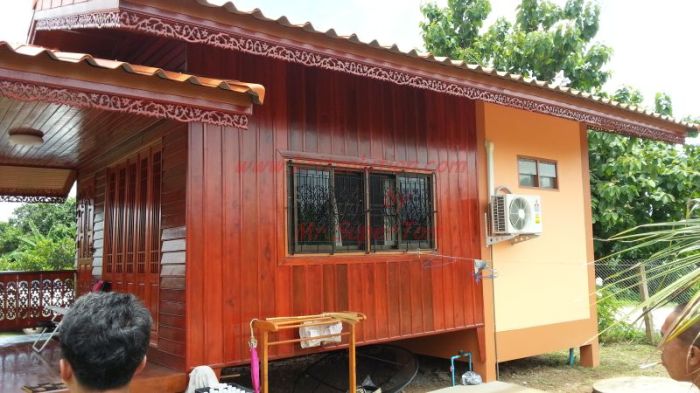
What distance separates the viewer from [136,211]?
5.89m

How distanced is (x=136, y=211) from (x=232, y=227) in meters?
1.62

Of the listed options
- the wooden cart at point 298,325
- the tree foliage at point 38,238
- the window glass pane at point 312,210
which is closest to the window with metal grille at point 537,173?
the window glass pane at point 312,210

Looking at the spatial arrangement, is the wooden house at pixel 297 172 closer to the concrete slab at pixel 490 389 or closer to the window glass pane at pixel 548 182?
the window glass pane at pixel 548 182

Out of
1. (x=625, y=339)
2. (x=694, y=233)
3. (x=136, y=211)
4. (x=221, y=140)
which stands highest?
(x=221, y=140)

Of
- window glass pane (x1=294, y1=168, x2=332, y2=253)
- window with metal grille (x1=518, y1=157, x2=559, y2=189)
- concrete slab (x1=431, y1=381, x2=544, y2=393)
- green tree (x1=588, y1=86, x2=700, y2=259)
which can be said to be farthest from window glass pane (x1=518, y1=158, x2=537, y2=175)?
green tree (x1=588, y1=86, x2=700, y2=259)

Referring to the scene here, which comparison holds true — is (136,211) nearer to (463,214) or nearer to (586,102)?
(463,214)

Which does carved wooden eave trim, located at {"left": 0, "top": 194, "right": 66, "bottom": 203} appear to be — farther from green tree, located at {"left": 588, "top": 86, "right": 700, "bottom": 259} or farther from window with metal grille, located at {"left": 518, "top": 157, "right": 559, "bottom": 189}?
green tree, located at {"left": 588, "top": 86, "right": 700, "bottom": 259}

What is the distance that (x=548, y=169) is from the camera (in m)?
7.74

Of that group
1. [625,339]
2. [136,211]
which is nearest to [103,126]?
[136,211]

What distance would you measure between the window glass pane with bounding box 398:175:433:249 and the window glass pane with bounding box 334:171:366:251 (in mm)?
534

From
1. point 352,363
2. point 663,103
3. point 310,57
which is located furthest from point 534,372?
point 663,103

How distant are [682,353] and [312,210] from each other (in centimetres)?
381

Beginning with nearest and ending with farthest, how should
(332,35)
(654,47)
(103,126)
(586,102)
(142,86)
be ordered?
(142,86) → (332,35) → (103,126) → (586,102) → (654,47)

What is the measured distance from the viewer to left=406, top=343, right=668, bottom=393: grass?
6.88 m
